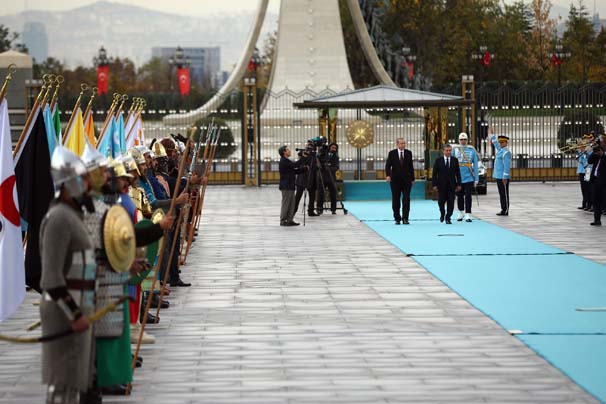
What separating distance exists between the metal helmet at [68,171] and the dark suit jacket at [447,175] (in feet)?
51.6

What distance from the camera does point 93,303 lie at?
306 inches

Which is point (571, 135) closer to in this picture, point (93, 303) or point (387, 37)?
point (93, 303)

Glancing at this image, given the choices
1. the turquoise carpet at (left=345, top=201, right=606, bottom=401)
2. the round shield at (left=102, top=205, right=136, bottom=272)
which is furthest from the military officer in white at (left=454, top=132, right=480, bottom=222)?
the round shield at (left=102, top=205, right=136, bottom=272)

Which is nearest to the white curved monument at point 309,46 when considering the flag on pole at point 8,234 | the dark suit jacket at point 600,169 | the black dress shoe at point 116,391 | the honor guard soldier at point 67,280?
the dark suit jacket at point 600,169

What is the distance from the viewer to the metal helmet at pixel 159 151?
14.2m

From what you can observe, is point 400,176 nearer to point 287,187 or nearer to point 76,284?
point 287,187

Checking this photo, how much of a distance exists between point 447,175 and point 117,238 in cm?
1545

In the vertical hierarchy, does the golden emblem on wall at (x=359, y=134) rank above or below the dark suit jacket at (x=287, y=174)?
above

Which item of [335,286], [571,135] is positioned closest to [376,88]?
[571,135]

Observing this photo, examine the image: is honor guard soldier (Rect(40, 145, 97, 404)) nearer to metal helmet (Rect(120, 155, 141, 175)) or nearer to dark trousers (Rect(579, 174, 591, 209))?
metal helmet (Rect(120, 155, 141, 175))

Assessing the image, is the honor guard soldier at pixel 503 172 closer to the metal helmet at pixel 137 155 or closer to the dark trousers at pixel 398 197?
the dark trousers at pixel 398 197

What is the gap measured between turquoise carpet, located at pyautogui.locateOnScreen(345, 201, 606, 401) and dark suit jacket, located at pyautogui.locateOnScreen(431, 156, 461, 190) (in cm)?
74

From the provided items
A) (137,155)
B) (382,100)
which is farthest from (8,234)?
(382,100)

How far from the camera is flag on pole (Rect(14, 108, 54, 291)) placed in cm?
1262
